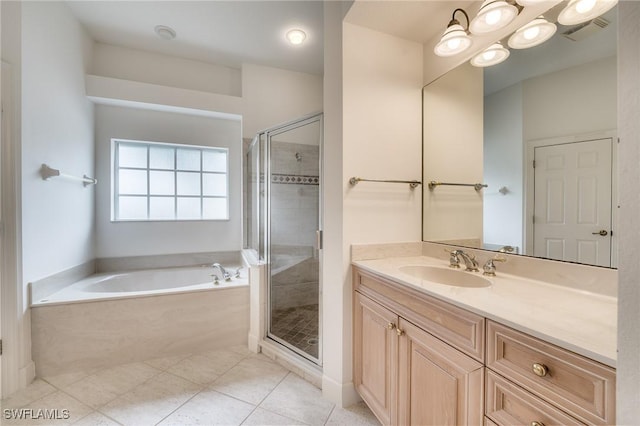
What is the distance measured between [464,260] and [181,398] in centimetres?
189

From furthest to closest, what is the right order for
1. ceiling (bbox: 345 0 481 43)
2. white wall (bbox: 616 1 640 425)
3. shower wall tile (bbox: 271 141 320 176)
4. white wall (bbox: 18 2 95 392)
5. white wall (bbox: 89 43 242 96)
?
white wall (bbox: 89 43 242 96), shower wall tile (bbox: 271 141 320 176), white wall (bbox: 18 2 95 392), ceiling (bbox: 345 0 481 43), white wall (bbox: 616 1 640 425)

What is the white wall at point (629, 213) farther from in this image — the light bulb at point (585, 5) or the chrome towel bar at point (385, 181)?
the chrome towel bar at point (385, 181)

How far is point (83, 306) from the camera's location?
1835 millimetres

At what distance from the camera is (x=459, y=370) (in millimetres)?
836

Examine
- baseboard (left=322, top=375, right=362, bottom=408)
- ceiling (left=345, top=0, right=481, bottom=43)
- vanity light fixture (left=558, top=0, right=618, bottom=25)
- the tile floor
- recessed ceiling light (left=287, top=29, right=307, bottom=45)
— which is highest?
recessed ceiling light (left=287, top=29, right=307, bottom=45)

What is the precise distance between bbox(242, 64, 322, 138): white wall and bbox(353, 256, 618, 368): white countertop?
2.41 m

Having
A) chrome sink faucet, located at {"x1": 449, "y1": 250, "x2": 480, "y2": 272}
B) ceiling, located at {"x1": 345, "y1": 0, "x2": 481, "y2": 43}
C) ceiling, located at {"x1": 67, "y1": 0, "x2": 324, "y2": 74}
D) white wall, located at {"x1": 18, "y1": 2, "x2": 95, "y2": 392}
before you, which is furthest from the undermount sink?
white wall, located at {"x1": 18, "y1": 2, "x2": 95, "y2": 392}

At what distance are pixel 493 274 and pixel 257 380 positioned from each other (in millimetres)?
1625

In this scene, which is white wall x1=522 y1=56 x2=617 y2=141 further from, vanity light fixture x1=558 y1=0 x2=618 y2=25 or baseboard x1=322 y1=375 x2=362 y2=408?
baseboard x1=322 y1=375 x2=362 y2=408

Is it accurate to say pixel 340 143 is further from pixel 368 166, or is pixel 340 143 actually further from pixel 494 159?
pixel 494 159

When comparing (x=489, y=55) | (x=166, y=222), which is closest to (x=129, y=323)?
(x=166, y=222)

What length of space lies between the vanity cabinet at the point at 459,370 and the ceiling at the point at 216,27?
87.2 inches

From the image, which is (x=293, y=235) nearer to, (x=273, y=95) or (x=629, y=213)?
(x=273, y=95)

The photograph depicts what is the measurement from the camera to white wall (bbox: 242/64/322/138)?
2.88 metres
